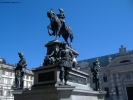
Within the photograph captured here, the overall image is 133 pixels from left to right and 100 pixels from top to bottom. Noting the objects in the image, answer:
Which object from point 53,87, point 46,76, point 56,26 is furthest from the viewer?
point 56,26

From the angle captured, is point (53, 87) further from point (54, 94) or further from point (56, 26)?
point (56, 26)

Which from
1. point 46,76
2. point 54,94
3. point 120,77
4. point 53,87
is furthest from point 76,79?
point 120,77

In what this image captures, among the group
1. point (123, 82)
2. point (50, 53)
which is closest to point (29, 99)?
point (50, 53)

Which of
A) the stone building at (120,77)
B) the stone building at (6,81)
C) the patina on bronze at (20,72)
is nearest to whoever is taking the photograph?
the patina on bronze at (20,72)

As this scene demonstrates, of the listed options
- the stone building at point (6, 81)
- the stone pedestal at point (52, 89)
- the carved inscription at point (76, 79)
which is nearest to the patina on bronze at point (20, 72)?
the stone pedestal at point (52, 89)

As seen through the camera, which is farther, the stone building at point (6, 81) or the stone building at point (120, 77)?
the stone building at point (6, 81)

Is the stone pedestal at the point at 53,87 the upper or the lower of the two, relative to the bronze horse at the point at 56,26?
lower

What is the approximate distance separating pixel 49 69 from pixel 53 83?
3.62 feet

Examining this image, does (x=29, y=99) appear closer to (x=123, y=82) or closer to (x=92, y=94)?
(x=92, y=94)

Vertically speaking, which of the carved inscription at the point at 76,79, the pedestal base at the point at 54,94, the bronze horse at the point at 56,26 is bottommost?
the pedestal base at the point at 54,94

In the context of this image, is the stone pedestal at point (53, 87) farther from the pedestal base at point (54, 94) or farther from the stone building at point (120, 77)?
the stone building at point (120, 77)

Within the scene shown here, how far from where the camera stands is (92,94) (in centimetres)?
1293

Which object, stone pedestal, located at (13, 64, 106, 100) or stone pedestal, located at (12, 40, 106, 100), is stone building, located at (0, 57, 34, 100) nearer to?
stone pedestal, located at (12, 40, 106, 100)

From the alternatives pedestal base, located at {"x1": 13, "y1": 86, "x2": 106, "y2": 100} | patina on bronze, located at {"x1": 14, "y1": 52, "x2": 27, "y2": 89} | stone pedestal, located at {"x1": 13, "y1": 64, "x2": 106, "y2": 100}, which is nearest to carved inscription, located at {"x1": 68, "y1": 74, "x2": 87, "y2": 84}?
stone pedestal, located at {"x1": 13, "y1": 64, "x2": 106, "y2": 100}
